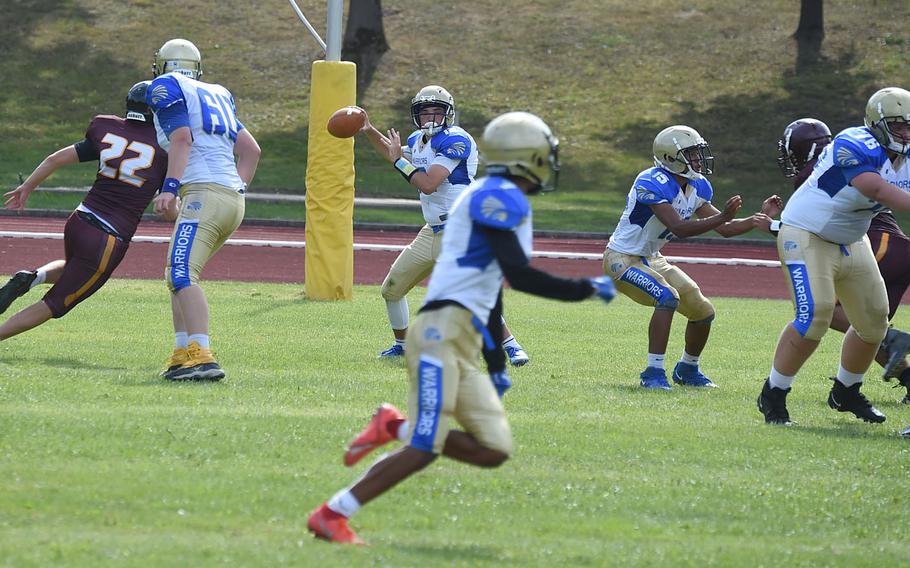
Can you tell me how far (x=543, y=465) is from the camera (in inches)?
269

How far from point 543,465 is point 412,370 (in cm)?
164

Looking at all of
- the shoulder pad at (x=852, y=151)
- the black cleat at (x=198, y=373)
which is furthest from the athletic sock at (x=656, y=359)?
the black cleat at (x=198, y=373)

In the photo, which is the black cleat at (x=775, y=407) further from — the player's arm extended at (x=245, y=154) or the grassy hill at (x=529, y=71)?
the grassy hill at (x=529, y=71)

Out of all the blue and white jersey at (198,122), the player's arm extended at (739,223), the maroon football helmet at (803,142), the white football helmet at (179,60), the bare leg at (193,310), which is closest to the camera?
the player's arm extended at (739,223)

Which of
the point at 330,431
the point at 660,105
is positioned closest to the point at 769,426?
the point at 330,431

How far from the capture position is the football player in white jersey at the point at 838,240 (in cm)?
819

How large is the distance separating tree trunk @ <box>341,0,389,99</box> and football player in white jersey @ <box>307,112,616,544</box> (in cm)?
2989

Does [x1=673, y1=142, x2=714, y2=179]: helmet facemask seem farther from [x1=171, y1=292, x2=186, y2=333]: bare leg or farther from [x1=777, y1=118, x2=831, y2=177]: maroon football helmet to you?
[x1=171, y1=292, x2=186, y2=333]: bare leg

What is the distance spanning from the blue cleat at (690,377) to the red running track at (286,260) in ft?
24.4

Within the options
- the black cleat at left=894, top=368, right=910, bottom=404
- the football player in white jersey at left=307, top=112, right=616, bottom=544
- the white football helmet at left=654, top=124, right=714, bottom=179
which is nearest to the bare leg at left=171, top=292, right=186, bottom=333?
the white football helmet at left=654, top=124, right=714, bottom=179

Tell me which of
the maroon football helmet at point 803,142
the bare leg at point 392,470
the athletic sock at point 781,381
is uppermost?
the maroon football helmet at point 803,142

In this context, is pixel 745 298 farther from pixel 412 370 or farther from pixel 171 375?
pixel 412 370

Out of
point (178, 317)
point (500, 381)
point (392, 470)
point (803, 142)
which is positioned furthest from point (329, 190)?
point (392, 470)

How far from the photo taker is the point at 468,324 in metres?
5.44
